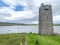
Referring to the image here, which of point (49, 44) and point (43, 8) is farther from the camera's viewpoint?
point (43, 8)

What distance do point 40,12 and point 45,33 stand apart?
14.9ft

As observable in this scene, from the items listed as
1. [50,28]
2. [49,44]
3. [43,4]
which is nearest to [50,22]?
[50,28]

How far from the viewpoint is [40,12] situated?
3766 centimetres

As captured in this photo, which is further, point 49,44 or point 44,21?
point 44,21

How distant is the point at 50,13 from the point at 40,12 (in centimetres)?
212

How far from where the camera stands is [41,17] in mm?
37188

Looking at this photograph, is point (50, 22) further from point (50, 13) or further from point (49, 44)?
point (49, 44)

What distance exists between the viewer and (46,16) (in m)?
36.9

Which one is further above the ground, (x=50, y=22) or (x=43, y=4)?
(x=43, y=4)

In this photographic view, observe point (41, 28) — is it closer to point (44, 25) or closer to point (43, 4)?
point (44, 25)

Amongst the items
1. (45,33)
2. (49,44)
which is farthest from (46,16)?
(49,44)

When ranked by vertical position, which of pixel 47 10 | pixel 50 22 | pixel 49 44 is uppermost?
pixel 47 10

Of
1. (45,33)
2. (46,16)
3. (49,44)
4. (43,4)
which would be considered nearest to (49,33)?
(45,33)

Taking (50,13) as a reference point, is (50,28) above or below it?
below
